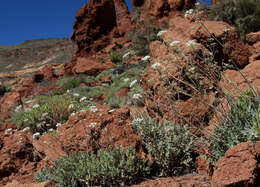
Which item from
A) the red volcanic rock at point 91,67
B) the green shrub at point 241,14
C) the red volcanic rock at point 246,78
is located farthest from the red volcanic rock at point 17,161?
the red volcanic rock at point 91,67

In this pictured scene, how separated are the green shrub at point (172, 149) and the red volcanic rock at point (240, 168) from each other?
0.95 m

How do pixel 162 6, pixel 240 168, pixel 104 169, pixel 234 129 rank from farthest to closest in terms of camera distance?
pixel 162 6 < pixel 104 169 < pixel 234 129 < pixel 240 168

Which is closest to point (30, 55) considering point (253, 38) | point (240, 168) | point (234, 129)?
point (253, 38)

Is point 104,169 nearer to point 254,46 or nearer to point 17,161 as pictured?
point 17,161

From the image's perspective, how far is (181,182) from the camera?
2.56 meters

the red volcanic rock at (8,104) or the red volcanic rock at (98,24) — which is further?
the red volcanic rock at (98,24)

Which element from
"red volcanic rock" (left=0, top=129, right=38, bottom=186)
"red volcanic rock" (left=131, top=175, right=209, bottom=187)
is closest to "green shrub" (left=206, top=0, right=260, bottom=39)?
"red volcanic rock" (left=131, top=175, right=209, bottom=187)

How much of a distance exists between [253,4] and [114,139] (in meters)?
8.69

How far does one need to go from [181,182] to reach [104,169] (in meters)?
0.86

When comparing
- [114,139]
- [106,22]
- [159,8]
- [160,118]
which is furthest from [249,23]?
[106,22]

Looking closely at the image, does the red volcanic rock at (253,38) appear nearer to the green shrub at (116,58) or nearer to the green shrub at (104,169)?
the green shrub at (104,169)

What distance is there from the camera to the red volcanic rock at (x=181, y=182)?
2.44 metres

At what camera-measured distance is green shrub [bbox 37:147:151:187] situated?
2881 mm

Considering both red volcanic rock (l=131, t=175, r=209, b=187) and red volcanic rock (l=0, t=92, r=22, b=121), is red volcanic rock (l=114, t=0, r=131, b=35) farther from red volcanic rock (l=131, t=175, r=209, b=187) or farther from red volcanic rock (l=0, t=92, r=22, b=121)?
red volcanic rock (l=131, t=175, r=209, b=187)
